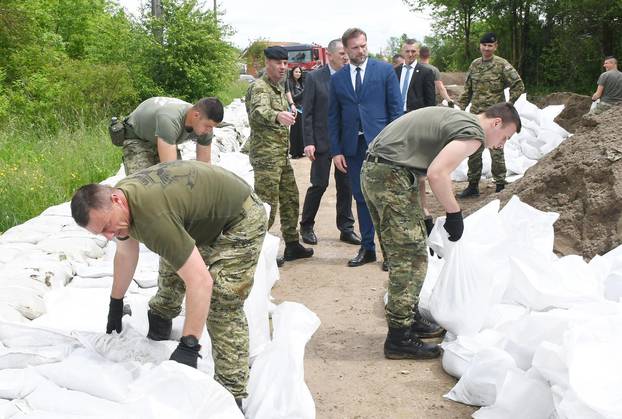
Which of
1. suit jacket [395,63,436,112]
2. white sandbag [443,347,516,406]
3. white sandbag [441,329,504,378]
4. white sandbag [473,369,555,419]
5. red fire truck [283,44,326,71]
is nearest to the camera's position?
white sandbag [473,369,555,419]

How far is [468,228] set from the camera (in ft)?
12.9

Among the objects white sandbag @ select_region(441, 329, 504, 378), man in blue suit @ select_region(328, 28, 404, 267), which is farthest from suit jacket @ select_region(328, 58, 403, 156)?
white sandbag @ select_region(441, 329, 504, 378)

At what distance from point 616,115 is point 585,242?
1.50 m

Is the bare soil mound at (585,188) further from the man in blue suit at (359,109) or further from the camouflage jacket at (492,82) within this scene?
the camouflage jacket at (492,82)

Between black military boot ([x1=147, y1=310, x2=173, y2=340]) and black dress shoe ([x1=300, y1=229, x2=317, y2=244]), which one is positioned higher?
black military boot ([x1=147, y1=310, x2=173, y2=340])

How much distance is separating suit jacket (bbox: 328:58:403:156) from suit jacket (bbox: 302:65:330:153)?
1.36 feet

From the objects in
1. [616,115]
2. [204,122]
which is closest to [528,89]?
[616,115]

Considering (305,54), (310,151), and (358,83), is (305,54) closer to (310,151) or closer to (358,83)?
(310,151)

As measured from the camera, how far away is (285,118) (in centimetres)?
494

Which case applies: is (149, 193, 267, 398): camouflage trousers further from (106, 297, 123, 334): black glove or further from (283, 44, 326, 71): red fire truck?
A: (283, 44, 326, 71): red fire truck

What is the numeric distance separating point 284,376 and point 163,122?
1.86 metres

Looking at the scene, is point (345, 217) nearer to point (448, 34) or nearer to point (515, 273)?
point (515, 273)

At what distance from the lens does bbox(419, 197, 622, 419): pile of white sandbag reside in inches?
97.0

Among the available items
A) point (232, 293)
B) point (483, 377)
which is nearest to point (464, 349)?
point (483, 377)
